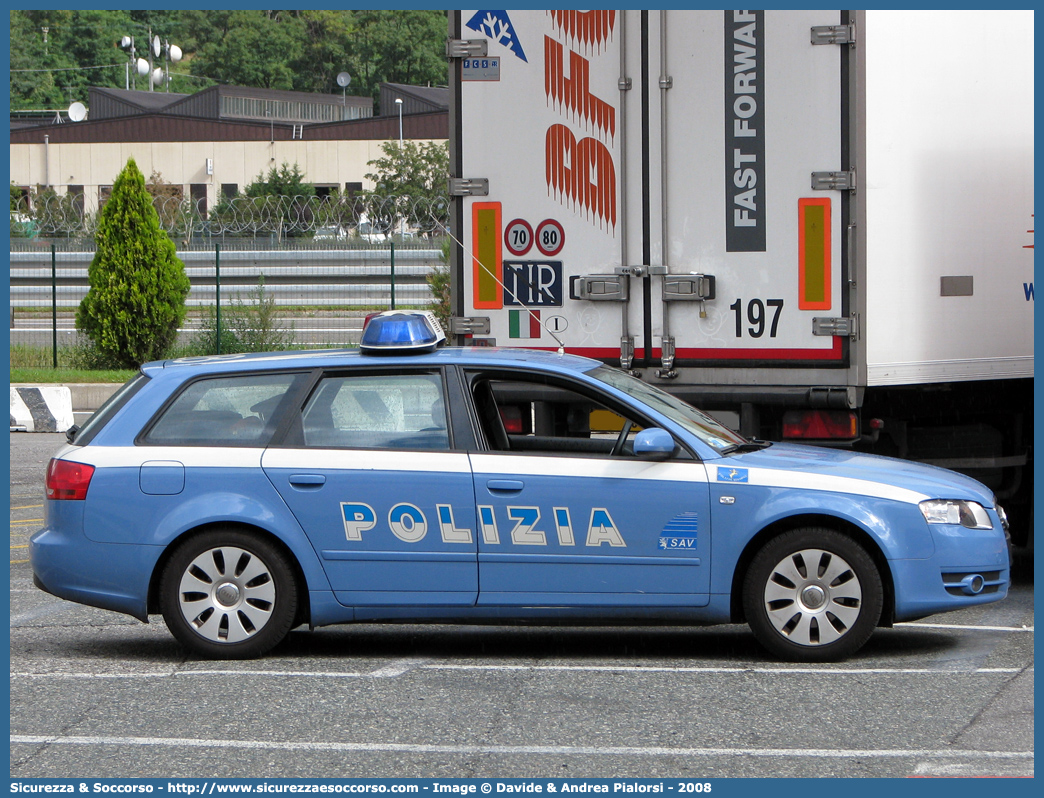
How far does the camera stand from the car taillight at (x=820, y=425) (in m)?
8.05

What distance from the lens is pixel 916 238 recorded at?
8102mm

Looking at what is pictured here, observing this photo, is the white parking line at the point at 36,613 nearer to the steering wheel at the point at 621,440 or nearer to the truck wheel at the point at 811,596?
the steering wheel at the point at 621,440

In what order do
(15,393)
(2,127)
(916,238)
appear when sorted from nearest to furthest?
(2,127)
(916,238)
(15,393)

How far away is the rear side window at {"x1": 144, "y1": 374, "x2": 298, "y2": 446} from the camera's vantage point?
21.5ft

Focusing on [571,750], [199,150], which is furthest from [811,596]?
[199,150]

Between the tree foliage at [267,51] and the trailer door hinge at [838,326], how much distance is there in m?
115

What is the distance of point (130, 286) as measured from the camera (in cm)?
2241

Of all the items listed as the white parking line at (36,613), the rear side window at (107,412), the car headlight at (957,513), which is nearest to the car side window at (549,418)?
the car headlight at (957,513)

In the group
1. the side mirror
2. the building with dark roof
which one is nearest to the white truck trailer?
the side mirror

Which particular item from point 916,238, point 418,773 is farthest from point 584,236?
point 418,773

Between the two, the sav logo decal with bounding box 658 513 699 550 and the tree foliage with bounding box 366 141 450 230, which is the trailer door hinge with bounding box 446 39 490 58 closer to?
the sav logo decal with bounding box 658 513 699 550
